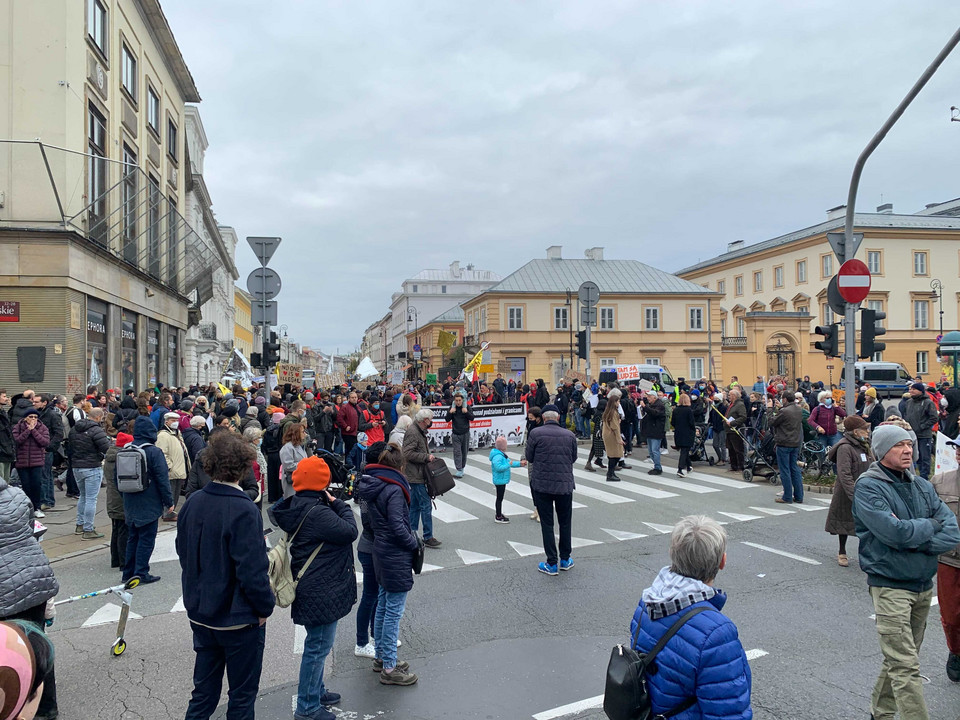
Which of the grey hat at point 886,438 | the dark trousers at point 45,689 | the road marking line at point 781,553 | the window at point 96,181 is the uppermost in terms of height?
the window at point 96,181

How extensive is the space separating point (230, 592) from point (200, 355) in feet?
142

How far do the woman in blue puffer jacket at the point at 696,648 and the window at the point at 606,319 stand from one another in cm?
4939

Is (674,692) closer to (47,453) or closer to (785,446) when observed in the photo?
(785,446)

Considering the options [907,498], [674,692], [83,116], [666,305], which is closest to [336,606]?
[674,692]

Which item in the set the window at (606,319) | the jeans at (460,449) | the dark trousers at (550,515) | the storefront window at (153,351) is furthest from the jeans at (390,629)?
the window at (606,319)

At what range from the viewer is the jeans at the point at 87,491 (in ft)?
30.6

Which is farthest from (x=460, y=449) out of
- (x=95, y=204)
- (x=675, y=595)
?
(x=95, y=204)

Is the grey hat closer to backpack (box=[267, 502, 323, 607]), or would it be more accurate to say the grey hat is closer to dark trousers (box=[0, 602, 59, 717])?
backpack (box=[267, 502, 323, 607])

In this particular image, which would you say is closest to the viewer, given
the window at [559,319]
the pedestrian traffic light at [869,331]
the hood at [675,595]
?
the hood at [675,595]

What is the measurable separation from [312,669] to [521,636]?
6.83 feet

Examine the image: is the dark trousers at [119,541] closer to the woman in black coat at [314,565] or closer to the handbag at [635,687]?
the woman in black coat at [314,565]

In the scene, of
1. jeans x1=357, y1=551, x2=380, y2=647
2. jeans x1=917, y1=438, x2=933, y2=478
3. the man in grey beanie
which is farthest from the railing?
jeans x1=917, y1=438, x2=933, y2=478

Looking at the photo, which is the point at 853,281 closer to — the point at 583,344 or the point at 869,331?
the point at 869,331

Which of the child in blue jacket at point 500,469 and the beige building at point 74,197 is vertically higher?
the beige building at point 74,197
